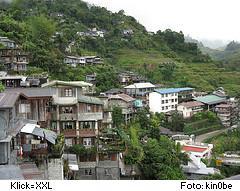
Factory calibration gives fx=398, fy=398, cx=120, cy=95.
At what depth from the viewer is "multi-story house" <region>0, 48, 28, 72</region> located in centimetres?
1638

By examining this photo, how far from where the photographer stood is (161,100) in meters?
21.0

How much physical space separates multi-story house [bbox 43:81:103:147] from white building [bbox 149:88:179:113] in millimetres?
11713

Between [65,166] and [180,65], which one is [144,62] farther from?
[65,166]

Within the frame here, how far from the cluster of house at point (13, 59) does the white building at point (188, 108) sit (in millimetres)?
8912

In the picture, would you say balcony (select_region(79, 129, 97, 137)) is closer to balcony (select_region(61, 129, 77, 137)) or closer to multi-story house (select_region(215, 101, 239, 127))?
balcony (select_region(61, 129, 77, 137))

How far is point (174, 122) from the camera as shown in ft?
63.8

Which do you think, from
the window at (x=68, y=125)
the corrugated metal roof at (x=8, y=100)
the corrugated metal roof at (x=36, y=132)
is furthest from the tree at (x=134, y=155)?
the corrugated metal roof at (x=8, y=100)

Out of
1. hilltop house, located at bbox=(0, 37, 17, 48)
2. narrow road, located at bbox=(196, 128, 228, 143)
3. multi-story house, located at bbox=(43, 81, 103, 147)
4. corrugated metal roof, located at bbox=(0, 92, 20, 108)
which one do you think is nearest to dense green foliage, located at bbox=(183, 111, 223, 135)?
narrow road, located at bbox=(196, 128, 228, 143)

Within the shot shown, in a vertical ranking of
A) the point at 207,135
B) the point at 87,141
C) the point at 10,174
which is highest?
the point at 10,174

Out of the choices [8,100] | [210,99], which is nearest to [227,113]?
Answer: [210,99]

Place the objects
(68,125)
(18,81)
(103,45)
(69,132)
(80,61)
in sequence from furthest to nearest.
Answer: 1. (103,45)
2. (80,61)
3. (18,81)
4. (68,125)
5. (69,132)

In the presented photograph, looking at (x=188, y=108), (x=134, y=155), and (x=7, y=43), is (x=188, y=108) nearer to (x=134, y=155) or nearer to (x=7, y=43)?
(x=7, y=43)

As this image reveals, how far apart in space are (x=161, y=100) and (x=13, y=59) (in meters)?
8.18

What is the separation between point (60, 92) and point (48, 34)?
13631mm
